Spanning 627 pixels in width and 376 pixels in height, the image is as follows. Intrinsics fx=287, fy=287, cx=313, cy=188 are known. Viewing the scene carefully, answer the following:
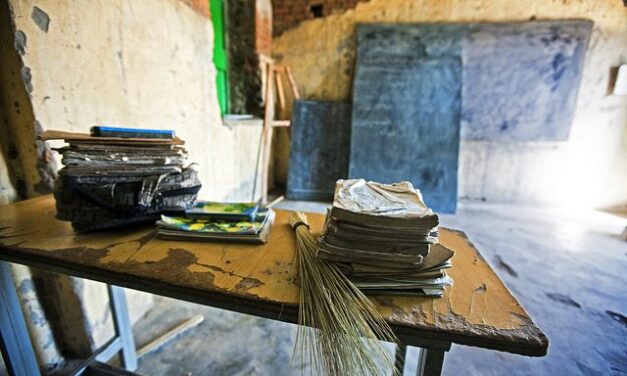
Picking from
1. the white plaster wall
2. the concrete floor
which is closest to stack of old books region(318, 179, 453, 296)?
the concrete floor

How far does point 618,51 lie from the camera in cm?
304

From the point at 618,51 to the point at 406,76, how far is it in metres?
2.20

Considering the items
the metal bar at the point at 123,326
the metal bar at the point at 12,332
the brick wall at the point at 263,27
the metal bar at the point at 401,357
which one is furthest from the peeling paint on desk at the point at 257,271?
the brick wall at the point at 263,27

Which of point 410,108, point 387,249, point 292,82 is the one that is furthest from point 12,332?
point 410,108

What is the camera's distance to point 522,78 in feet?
10.5

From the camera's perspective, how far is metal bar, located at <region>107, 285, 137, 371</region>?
124cm

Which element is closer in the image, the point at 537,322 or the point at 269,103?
the point at 537,322

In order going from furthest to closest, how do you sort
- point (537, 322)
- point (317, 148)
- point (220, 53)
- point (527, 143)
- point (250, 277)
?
point (317, 148)
point (527, 143)
point (220, 53)
point (537, 322)
point (250, 277)

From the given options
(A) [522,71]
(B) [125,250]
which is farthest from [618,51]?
(B) [125,250]

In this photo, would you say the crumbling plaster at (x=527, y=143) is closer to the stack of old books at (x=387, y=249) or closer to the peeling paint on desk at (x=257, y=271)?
the peeling paint on desk at (x=257, y=271)

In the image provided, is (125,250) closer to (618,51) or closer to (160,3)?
(160,3)

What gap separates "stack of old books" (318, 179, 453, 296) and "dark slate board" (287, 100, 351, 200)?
110 inches

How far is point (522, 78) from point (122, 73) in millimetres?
3770

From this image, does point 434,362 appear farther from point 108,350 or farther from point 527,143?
point 527,143
